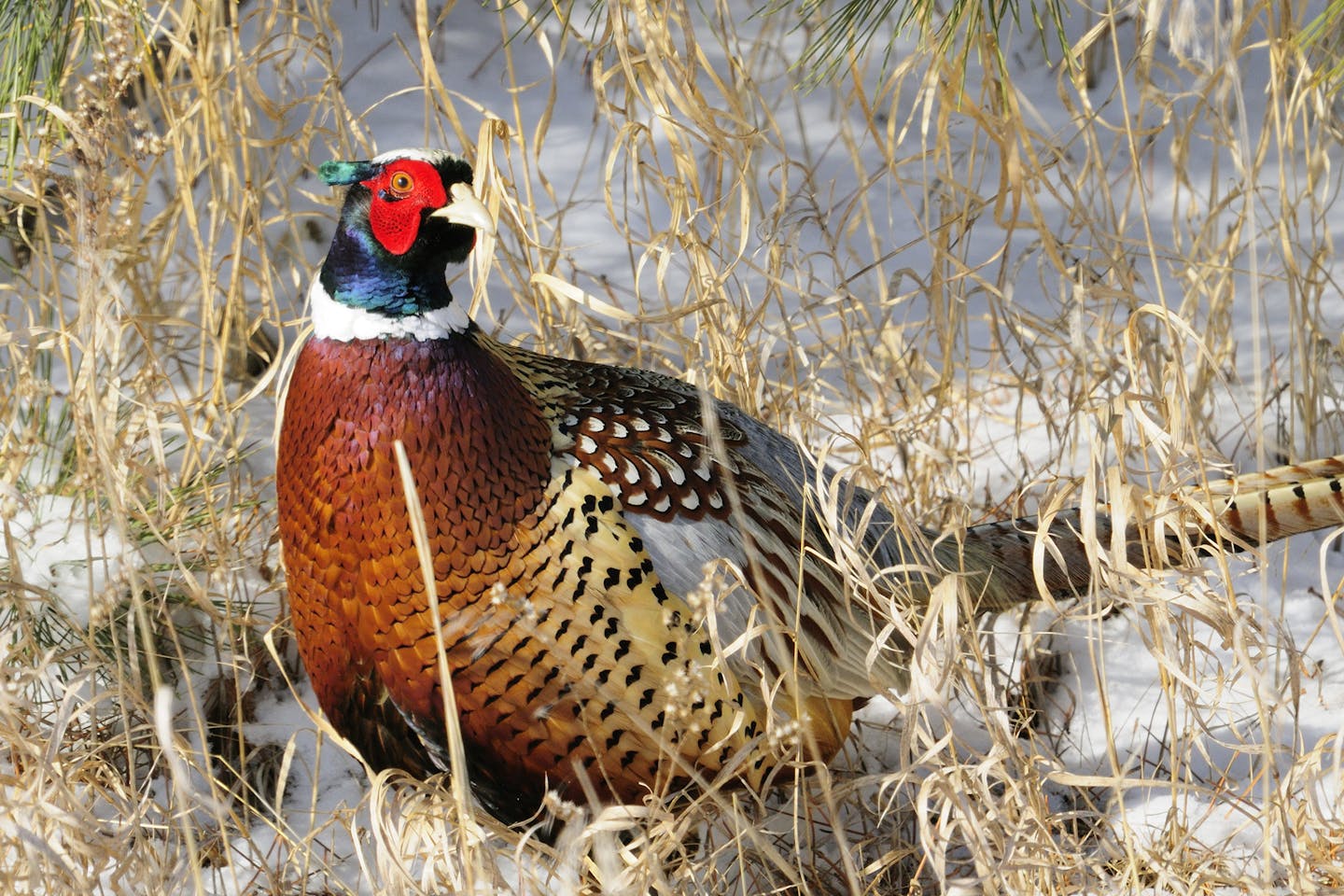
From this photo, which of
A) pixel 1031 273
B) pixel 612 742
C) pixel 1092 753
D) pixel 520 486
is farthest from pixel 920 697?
pixel 1031 273

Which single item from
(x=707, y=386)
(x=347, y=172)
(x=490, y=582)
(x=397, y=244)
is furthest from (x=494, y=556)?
(x=707, y=386)

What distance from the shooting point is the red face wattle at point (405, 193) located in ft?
5.28

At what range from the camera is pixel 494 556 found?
165cm

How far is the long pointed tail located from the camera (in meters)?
1.65

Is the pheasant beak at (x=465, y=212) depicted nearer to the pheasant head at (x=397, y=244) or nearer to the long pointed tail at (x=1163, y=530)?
the pheasant head at (x=397, y=244)

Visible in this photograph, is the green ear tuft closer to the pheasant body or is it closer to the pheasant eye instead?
the pheasant eye

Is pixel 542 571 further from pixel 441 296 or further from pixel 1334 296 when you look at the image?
pixel 1334 296

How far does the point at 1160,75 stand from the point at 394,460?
9.94ft

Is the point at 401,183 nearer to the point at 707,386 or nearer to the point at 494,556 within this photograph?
the point at 494,556

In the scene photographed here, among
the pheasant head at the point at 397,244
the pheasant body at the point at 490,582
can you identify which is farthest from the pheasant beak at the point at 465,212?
the pheasant body at the point at 490,582

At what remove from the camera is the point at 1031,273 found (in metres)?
3.37

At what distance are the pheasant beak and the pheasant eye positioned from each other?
4cm

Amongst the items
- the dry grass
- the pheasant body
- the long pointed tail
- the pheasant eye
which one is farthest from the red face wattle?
the long pointed tail

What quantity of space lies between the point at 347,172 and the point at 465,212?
16 centimetres
